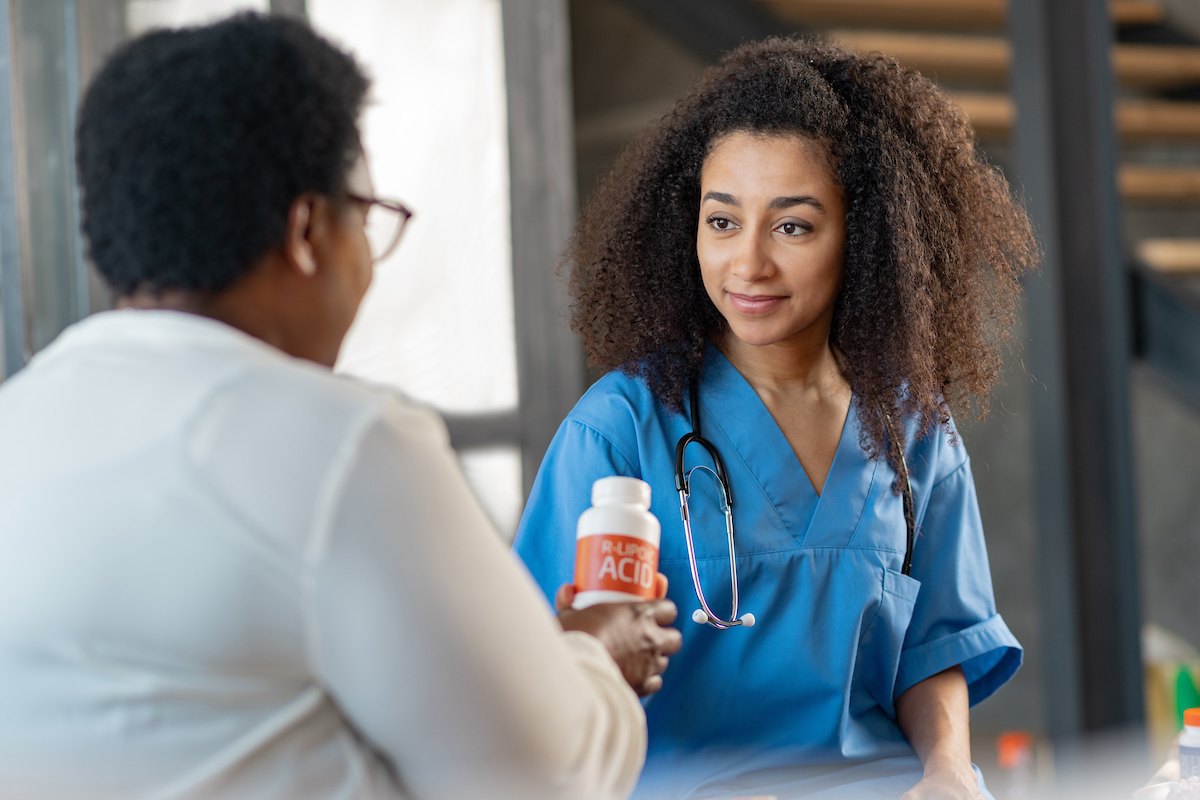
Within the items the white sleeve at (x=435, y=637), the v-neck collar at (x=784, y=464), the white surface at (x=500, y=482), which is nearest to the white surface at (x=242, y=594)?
the white sleeve at (x=435, y=637)

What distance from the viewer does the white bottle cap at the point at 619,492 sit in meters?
0.93

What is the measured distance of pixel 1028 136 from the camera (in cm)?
270

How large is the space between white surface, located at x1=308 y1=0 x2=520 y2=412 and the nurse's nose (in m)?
1.40

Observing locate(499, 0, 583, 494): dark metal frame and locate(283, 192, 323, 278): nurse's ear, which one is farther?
locate(499, 0, 583, 494): dark metal frame

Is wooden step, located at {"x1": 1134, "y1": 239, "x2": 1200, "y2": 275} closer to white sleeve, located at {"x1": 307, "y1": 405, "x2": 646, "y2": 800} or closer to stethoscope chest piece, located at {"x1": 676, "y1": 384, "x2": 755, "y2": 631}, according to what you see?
stethoscope chest piece, located at {"x1": 676, "y1": 384, "x2": 755, "y2": 631}

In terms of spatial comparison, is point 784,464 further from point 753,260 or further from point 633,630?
point 633,630

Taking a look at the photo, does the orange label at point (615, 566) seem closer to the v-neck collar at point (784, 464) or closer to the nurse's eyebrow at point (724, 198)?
the v-neck collar at point (784, 464)

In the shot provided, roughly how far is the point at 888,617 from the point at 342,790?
0.78m

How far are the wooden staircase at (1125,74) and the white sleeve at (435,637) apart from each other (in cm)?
276

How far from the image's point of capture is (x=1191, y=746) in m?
1.21

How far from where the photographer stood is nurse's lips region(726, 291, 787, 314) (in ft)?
4.26

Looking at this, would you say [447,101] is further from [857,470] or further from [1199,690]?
[1199,690]

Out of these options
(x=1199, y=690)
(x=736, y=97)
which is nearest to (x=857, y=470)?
(x=736, y=97)

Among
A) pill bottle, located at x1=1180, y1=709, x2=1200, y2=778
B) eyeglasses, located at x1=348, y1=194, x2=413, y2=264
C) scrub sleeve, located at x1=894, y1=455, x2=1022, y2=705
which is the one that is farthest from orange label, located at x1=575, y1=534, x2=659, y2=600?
pill bottle, located at x1=1180, y1=709, x2=1200, y2=778
